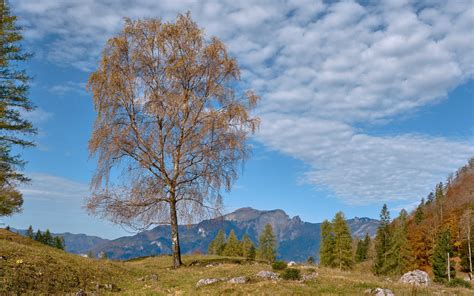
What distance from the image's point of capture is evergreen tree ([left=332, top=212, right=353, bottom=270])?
74.7 metres

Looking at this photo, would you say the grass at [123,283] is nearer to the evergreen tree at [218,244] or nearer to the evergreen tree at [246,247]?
the evergreen tree at [246,247]

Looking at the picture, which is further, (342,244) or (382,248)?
(382,248)

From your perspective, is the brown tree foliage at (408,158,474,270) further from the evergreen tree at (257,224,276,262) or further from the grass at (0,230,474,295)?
the grass at (0,230,474,295)

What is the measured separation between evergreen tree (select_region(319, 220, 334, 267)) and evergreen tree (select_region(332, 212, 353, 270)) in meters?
1.19

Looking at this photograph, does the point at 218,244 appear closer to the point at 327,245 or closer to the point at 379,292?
the point at 327,245

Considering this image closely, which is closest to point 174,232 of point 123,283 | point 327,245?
point 123,283

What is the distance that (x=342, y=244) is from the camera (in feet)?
246

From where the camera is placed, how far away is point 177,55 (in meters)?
27.1

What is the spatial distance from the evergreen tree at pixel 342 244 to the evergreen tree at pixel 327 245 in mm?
1188

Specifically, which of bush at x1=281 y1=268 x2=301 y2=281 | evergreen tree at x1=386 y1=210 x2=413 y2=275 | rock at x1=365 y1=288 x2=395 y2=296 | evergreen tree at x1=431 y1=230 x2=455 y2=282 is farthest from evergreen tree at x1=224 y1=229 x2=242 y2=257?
rock at x1=365 y1=288 x2=395 y2=296

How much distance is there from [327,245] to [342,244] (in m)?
3.96

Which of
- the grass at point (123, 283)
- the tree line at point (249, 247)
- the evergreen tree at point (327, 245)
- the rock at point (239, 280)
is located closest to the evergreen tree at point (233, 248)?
the tree line at point (249, 247)

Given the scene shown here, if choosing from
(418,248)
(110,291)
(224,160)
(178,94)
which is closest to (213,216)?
(224,160)

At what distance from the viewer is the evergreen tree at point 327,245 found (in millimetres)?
76875
